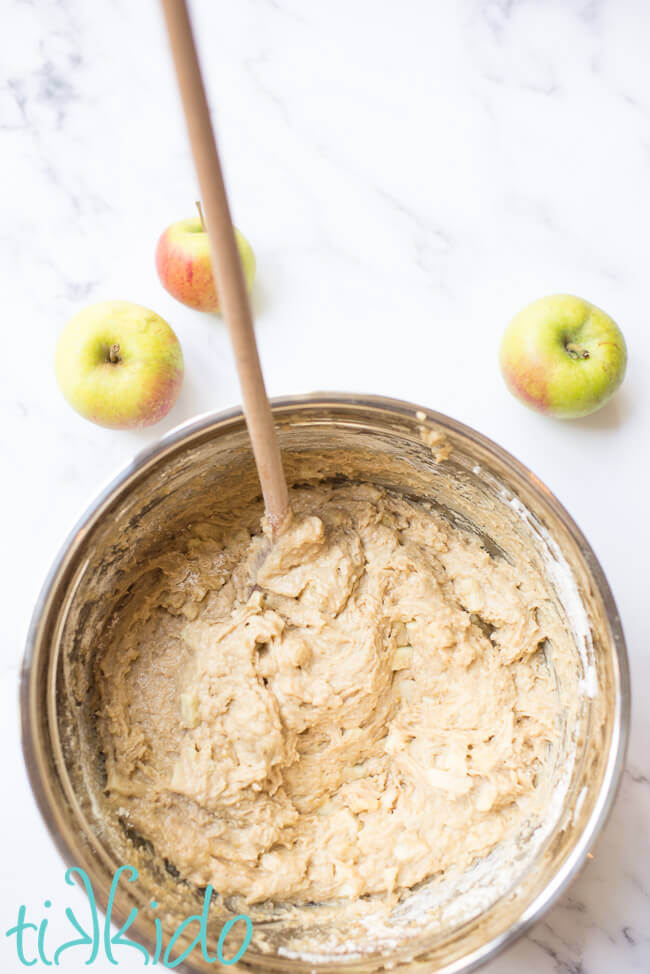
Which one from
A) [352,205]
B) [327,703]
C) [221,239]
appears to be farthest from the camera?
[352,205]

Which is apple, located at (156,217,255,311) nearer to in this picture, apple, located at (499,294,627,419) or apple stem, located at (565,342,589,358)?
apple, located at (499,294,627,419)

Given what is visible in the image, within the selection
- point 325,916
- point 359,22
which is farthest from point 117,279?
point 325,916

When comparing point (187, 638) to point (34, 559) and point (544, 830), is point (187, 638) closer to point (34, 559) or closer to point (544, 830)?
point (34, 559)

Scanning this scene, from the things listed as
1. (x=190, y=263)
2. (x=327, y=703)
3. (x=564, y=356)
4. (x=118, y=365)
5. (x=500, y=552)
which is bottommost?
(x=327, y=703)

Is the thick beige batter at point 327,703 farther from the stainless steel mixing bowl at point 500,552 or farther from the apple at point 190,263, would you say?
the apple at point 190,263

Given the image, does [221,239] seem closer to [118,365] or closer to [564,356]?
[118,365]

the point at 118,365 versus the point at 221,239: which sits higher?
the point at 118,365

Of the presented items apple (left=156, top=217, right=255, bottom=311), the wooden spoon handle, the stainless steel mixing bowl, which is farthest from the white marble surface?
the wooden spoon handle

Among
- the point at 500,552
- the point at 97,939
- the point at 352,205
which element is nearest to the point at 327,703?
the point at 500,552
